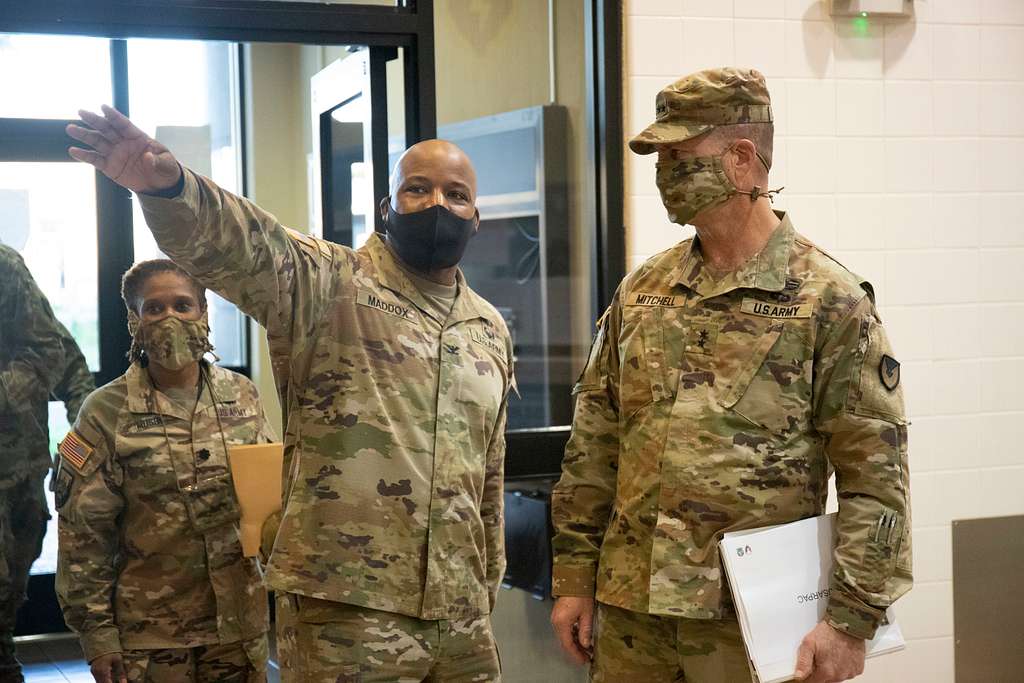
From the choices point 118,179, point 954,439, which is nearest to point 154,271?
point 118,179

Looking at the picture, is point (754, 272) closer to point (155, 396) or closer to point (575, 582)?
point (575, 582)

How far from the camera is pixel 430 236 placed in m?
2.43

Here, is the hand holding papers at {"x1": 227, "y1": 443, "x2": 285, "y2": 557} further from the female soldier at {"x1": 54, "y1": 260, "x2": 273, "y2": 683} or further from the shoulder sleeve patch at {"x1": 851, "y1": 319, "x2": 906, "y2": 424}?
the shoulder sleeve patch at {"x1": 851, "y1": 319, "x2": 906, "y2": 424}

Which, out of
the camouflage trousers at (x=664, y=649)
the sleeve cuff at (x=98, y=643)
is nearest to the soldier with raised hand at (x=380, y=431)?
the camouflage trousers at (x=664, y=649)

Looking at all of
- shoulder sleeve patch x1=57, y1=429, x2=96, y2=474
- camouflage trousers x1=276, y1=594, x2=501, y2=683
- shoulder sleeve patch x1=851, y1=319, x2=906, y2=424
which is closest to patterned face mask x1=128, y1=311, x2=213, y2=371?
shoulder sleeve patch x1=57, y1=429, x2=96, y2=474

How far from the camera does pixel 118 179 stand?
1913 millimetres

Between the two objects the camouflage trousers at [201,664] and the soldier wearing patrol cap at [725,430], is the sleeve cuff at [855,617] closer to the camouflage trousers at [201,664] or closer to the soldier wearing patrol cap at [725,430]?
the soldier wearing patrol cap at [725,430]

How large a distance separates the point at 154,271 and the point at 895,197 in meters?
2.27

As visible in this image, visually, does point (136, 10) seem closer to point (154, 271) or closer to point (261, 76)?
point (154, 271)

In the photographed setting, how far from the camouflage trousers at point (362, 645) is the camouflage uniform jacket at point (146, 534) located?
44 cm

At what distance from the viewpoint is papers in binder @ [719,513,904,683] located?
1.96 meters

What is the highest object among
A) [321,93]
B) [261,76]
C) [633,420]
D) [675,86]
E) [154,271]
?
[261,76]

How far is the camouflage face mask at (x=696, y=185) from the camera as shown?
6.97 feet

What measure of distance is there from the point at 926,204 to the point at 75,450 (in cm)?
264
